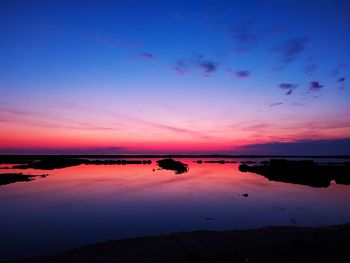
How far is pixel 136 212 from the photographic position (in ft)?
73.7

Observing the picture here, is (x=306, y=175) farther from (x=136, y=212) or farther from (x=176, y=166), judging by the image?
(x=176, y=166)

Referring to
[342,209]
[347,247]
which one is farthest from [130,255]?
[342,209]

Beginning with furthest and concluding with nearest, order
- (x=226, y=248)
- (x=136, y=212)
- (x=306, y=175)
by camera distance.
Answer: (x=306, y=175)
(x=136, y=212)
(x=226, y=248)

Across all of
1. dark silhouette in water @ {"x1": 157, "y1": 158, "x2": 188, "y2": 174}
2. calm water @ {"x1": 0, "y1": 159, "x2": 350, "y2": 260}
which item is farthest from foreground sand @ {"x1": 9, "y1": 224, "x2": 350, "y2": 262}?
dark silhouette in water @ {"x1": 157, "y1": 158, "x2": 188, "y2": 174}

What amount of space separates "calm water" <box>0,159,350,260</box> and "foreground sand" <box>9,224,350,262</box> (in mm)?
2939

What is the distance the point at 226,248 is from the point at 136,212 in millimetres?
11492

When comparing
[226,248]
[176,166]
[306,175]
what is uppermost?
[176,166]

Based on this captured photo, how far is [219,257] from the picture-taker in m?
11.0

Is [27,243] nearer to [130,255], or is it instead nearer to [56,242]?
[56,242]

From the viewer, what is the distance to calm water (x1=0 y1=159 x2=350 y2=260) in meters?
16.2

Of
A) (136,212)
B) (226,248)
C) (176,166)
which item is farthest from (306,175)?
(226,248)

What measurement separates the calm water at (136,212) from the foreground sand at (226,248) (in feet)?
9.64

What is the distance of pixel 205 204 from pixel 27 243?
47.8ft

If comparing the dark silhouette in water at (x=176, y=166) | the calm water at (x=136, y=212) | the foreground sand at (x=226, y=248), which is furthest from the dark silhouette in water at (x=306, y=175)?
the foreground sand at (x=226, y=248)
